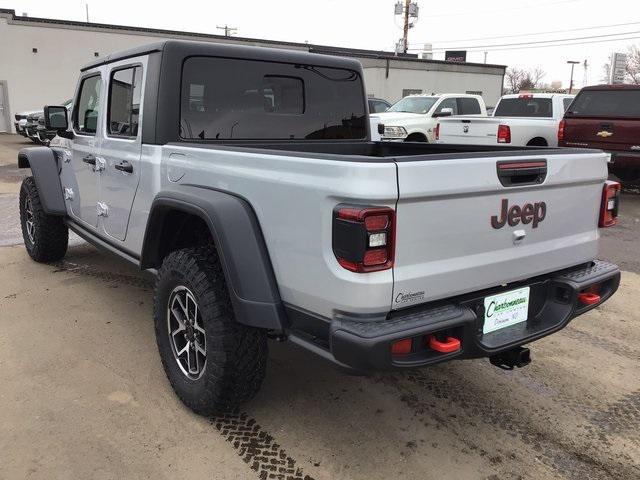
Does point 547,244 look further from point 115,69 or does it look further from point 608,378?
point 115,69

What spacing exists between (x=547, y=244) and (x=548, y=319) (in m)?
0.38

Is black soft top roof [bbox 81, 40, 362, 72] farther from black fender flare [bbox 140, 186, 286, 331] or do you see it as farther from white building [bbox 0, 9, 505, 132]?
white building [bbox 0, 9, 505, 132]

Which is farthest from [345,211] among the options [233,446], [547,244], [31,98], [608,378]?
[31,98]

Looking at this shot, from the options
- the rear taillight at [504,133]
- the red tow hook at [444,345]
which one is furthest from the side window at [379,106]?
the red tow hook at [444,345]

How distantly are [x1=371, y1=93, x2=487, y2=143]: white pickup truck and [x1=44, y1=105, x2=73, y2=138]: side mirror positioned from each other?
820cm

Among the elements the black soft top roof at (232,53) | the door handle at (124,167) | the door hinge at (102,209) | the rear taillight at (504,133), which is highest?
the black soft top roof at (232,53)

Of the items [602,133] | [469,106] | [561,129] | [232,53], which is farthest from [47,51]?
[232,53]

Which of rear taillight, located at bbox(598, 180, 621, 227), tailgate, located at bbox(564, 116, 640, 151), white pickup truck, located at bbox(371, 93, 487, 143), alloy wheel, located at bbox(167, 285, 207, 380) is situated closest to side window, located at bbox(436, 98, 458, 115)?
white pickup truck, located at bbox(371, 93, 487, 143)

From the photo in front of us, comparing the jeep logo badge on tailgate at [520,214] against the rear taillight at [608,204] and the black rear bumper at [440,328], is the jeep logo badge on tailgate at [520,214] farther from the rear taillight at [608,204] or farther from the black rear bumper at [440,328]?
the rear taillight at [608,204]

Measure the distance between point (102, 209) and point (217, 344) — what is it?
190 cm

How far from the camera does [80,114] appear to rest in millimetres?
4590

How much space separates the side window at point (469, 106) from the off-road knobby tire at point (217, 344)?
40.7 feet

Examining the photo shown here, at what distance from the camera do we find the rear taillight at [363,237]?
204 centimetres

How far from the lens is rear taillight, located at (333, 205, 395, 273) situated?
2045 millimetres
